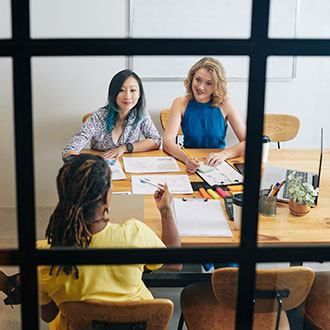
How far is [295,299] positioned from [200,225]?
273 millimetres

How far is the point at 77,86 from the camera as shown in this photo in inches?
89.4

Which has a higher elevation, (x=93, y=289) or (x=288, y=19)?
(x=288, y=19)

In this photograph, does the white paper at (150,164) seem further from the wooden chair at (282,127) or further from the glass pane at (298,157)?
the wooden chair at (282,127)

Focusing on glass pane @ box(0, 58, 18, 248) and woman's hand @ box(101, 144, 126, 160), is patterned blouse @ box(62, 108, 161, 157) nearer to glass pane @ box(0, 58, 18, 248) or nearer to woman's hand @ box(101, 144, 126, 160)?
woman's hand @ box(101, 144, 126, 160)

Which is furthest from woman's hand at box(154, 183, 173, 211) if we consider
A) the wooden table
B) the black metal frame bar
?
the black metal frame bar

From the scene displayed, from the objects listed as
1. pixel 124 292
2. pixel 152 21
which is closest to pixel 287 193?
pixel 124 292

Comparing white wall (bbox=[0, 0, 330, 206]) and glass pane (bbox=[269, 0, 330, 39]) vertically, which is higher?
glass pane (bbox=[269, 0, 330, 39])

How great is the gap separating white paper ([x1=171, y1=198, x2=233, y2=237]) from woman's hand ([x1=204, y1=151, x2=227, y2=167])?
326 mm

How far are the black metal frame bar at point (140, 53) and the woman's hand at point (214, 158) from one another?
1.28 metres

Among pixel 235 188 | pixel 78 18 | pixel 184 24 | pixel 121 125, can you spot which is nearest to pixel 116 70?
pixel 78 18

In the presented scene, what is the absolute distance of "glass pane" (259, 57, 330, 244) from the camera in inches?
45.0

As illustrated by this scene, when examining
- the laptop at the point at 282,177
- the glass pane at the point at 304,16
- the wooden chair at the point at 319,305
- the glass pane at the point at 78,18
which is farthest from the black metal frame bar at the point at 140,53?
the glass pane at the point at 304,16

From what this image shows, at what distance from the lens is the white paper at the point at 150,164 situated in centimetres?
154

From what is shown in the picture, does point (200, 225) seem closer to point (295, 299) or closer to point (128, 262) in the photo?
point (295, 299)
